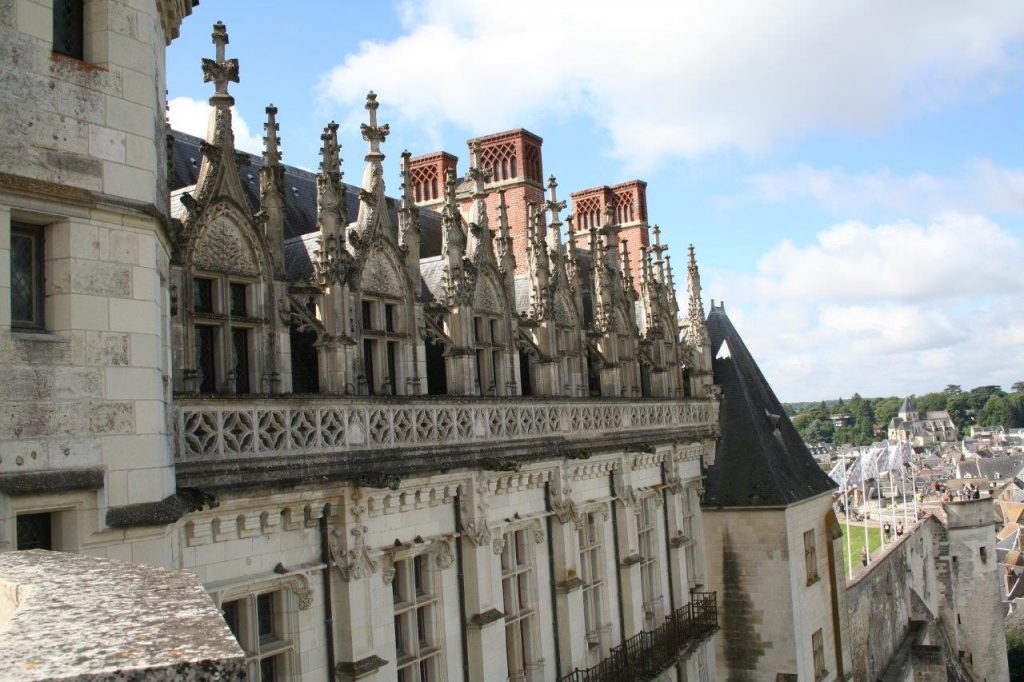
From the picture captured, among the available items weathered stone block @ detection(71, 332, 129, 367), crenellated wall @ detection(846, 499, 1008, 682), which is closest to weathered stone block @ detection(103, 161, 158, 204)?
weathered stone block @ detection(71, 332, 129, 367)

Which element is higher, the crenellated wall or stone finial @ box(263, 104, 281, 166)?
stone finial @ box(263, 104, 281, 166)

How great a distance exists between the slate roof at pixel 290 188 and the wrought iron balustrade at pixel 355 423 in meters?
2.72

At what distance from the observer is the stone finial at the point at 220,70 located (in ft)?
34.9

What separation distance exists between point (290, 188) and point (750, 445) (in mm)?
13308

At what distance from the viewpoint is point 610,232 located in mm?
20500

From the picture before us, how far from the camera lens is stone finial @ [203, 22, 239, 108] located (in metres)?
10.6

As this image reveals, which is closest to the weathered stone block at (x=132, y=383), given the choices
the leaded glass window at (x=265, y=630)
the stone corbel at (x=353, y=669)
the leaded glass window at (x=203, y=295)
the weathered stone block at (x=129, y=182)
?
the weathered stone block at (x=129, y=182)

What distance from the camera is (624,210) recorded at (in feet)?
93.2

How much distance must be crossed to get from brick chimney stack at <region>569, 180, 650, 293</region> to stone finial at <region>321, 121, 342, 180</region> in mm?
16189

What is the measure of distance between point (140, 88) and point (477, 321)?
7.85 m

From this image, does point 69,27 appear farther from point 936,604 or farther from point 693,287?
point 936,604

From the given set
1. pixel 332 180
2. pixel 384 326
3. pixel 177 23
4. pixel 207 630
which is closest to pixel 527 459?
pixel 384 326

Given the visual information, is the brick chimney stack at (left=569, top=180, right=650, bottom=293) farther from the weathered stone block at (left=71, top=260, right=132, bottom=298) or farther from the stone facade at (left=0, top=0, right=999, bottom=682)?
the weathered stone block at (left=71, top=260, right=132, bottom=298)

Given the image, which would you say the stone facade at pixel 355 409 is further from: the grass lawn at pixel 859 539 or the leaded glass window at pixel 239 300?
the grass lawn at pixel 859 539
